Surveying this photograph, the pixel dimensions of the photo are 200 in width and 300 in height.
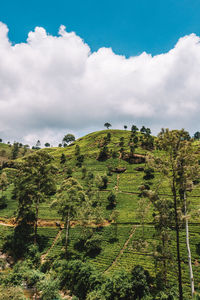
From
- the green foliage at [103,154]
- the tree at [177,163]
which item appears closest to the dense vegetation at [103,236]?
the tree at [177,163]

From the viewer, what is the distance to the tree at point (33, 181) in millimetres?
44312

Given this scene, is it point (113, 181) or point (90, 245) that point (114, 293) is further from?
point (113, 181)

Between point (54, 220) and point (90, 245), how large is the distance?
21761mm

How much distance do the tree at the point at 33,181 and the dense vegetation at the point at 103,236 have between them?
262 mm

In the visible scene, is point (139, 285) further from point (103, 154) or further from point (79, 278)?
point (103, 154)

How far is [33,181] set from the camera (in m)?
45.2

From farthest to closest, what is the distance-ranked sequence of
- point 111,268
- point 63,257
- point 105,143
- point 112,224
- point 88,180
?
1. point 105,143
2. point 88,180
3. point 112,224
4. point 63,257
5. point 111,268

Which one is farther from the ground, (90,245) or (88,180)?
(88,180)

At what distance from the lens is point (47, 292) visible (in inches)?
1032

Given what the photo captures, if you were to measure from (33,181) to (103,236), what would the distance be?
2598 cm

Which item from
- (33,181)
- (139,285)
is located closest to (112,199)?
(33,181)

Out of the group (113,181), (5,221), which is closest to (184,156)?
(5,221)

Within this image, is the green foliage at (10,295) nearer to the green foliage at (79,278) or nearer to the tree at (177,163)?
the green foliage at (79,278)

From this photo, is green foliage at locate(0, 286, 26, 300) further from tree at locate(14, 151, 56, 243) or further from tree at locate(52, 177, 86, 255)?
tree at locate(14, 151, 56, 243)
